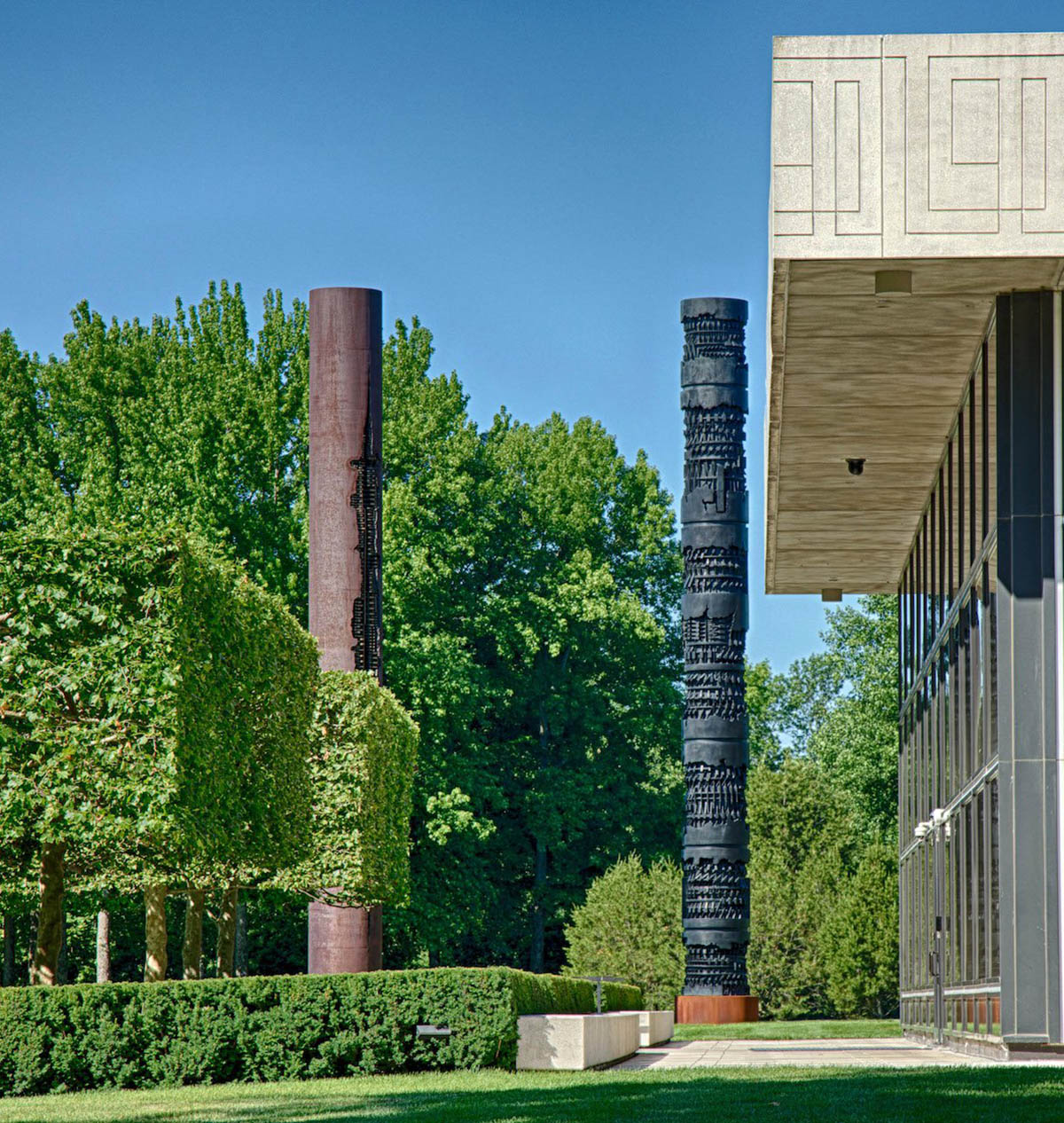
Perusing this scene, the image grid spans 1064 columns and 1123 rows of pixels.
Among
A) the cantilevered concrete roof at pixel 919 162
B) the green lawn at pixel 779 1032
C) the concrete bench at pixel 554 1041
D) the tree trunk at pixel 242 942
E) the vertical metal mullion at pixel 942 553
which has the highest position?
the cantilevered concrete roof at pixel 919 162

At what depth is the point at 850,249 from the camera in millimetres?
15602

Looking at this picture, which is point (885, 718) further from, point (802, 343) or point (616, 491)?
point (802, 343)

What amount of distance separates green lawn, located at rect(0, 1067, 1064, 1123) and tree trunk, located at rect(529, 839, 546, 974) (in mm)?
36534

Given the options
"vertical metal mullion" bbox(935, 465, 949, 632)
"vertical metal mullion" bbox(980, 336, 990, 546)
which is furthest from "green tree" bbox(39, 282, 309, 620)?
"vertical metal mullion" bbox(980, 336, 990, 546)

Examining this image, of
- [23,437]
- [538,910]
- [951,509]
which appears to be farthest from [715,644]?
A: [23,437]

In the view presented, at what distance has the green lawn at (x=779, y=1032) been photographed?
107 ft

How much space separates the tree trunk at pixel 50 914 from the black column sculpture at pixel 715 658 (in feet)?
66.3

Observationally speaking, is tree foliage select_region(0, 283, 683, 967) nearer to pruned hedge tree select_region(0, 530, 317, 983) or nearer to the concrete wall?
pruned hedge tree select_region(0, 530, 317, 983)

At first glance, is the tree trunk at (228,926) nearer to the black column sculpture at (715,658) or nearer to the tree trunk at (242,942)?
the black column sculpture at (715,658)

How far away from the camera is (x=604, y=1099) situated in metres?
14.2

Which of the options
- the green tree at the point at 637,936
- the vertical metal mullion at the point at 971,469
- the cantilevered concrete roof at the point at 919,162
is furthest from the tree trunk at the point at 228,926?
the green tree at the point at 637,936

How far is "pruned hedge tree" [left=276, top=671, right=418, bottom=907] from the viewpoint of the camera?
92.5 ft

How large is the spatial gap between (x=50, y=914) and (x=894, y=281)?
36.8 ft

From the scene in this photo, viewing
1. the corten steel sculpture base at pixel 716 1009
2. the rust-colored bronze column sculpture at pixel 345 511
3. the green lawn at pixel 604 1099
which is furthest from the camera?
the corten steel sculpture base at pixel 716 1009
